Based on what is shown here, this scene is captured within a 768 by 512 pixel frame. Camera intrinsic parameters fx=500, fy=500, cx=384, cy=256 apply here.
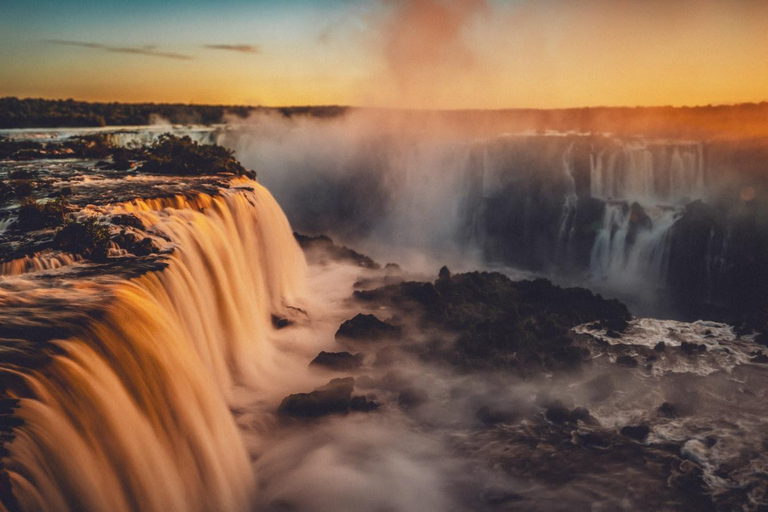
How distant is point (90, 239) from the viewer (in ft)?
34.2

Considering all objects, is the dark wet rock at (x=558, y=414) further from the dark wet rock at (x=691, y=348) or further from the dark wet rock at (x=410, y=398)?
the dark wet rock at (x=691, y=348)

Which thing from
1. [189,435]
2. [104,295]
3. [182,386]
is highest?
[104,295]

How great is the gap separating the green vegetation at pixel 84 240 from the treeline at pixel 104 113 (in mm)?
50663

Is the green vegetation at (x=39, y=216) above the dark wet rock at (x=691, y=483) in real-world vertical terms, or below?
above

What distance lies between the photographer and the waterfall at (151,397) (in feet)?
17.6

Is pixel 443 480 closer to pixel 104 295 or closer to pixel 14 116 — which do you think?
pixel 104 295

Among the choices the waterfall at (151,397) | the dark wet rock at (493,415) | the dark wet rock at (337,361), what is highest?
the waterfall at (151,397)

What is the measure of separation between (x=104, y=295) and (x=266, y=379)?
22.1 ft

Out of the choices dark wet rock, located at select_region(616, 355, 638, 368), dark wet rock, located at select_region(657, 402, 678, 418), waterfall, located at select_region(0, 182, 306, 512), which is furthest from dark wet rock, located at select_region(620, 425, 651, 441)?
waterfall, located at select_region(0, 182, 306, 512)

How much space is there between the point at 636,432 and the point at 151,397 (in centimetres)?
1072

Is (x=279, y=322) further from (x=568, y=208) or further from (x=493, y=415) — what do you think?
(x=568, y=208)

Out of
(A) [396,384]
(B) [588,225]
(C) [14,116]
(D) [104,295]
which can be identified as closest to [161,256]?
(D) [104,295]

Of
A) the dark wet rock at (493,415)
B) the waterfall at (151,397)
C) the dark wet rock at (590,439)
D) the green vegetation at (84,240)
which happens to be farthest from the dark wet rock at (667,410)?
the green vegetation at (84,240)

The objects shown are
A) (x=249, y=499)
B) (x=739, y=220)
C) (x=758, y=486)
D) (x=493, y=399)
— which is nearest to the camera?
(x=249, y=499)
